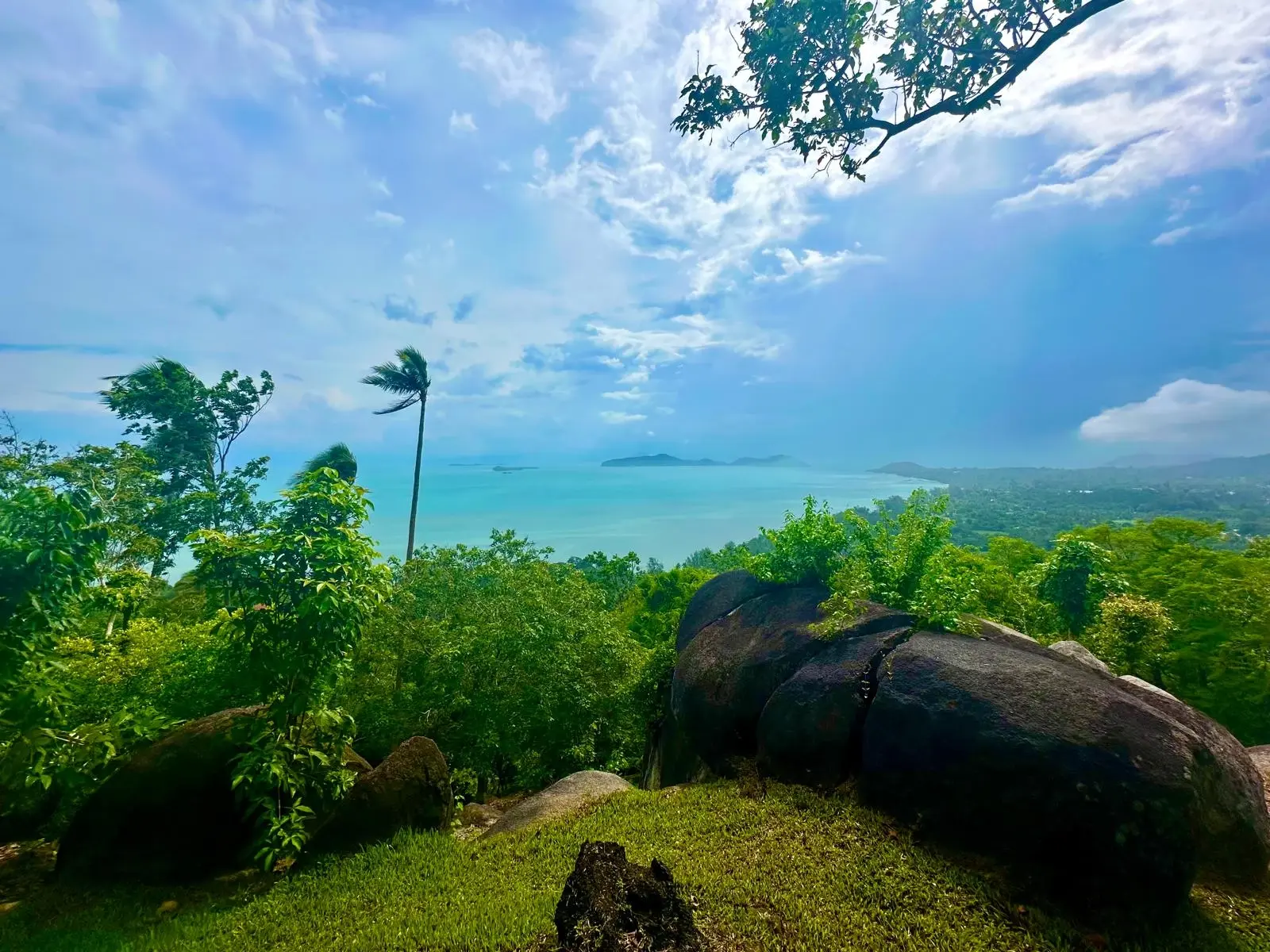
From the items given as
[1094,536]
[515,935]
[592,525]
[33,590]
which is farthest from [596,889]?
[592,525]

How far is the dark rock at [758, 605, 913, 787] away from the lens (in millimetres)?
6684

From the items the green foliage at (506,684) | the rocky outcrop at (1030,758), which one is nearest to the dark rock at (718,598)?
the green foliage at (506,684)

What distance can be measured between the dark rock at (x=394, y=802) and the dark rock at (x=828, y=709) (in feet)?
15.1

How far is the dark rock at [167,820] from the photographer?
6.61 meters

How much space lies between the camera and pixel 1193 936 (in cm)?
446

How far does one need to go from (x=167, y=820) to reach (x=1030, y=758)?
10083 millimetres

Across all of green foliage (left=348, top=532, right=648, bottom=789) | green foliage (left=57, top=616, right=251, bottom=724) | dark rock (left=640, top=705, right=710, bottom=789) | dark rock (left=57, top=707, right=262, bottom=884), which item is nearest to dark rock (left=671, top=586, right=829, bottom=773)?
dark rock (left=640, top=705, right=710, bottom=789)

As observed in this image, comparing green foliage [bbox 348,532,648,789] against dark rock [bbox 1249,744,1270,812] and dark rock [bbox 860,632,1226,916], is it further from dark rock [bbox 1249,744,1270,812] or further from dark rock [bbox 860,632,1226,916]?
dark rock [bbox 1249,744,1270,812]

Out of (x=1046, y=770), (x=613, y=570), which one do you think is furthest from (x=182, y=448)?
(x=1046, y=770)

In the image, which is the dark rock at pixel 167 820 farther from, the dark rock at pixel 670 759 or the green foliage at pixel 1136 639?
the green foliage at pixel 1136 639

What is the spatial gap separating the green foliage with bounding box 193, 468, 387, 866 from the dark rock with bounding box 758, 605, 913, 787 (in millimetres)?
5585

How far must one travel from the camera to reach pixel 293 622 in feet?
21.2

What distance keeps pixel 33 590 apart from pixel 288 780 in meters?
3.31

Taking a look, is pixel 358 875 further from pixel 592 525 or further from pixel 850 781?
pixel 592 525
